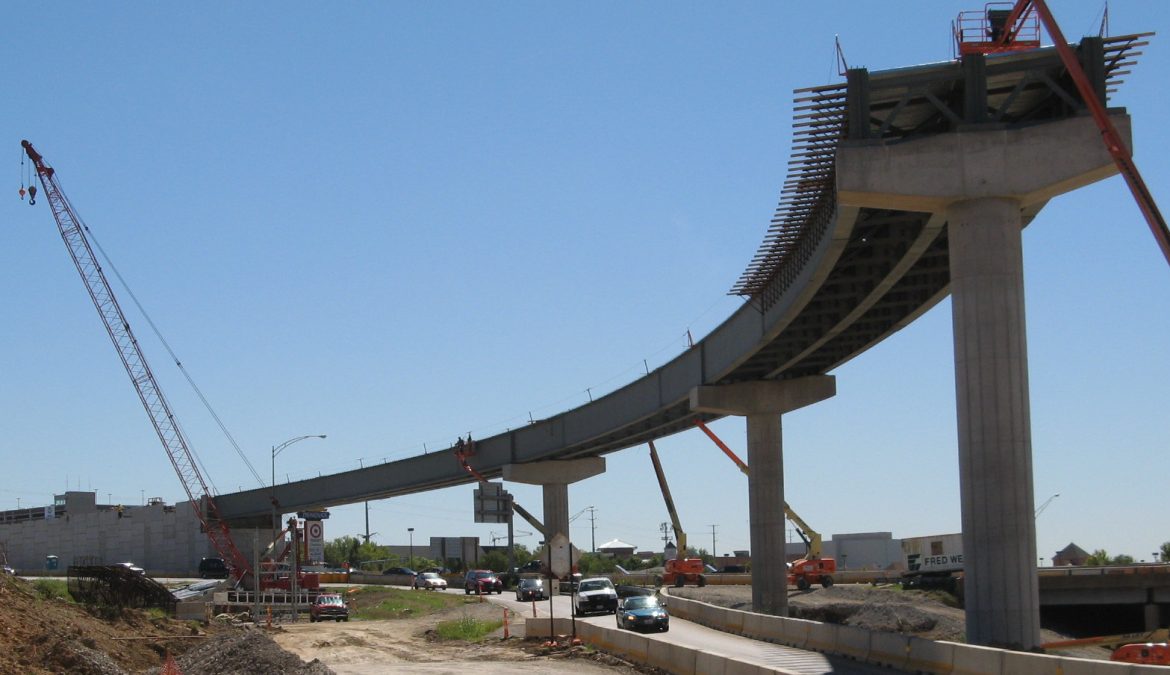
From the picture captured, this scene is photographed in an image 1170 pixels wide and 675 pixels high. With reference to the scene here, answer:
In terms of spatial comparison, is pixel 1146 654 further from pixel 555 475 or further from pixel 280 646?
pixel 555 475

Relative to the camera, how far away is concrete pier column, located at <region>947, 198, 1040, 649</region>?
35.9 m

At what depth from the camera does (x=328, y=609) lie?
223 ft

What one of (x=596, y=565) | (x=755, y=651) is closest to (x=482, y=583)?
(x=755, y=651)

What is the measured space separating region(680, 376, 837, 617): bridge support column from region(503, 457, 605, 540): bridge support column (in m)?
27.5

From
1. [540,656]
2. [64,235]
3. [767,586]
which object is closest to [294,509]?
[64,235]

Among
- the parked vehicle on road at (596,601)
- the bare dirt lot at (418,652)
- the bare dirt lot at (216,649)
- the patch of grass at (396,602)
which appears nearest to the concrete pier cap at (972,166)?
the bare dirt lot at (216,649)

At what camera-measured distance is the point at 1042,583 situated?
237 feet

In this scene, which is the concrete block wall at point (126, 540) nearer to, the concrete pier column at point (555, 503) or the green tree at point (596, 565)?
the concrete pier column at point (555, 503)

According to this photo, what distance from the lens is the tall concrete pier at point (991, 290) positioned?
36.0 metres

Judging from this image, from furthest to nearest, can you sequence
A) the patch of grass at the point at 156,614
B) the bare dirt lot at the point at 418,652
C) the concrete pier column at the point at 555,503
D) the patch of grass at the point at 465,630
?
the concrete pier column at the point at 555,503 < the patch of grass at the point at 465,630 < the patch of grass at the point at 156,614 < the bare dirt lot at the point at 418,652

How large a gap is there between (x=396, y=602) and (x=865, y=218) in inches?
1900

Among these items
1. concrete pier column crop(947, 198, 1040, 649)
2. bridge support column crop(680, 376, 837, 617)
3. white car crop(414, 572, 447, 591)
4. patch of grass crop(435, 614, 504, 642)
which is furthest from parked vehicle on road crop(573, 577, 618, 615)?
white car crop(414, 572, 447, 591)

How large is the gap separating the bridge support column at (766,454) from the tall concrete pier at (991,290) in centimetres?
2552

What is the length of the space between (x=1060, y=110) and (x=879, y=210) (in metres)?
5.92
